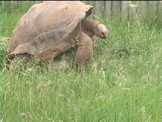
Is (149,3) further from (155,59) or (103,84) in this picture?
(103,84)

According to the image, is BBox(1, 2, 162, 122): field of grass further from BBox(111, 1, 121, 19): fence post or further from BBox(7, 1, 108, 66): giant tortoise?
BBox(111, 1, 121, 19): fence post

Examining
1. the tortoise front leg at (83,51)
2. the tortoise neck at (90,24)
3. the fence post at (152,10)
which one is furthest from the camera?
the fence post at (152,10)

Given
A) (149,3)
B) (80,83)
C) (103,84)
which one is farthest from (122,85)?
(149,3)

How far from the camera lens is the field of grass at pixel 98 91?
3160 mm

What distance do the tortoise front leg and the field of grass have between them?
0.54 feet

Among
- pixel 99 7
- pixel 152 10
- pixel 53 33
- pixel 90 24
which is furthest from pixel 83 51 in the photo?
pixel 99 7

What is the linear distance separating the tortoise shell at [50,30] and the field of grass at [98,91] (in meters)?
0.34

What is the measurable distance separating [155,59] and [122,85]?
98 centimetres

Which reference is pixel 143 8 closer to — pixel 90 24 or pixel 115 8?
pixel 115 8

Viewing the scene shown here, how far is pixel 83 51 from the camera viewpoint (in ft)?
16.2

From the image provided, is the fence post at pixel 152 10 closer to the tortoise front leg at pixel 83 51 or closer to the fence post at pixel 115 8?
the fence post at pixel 115 8

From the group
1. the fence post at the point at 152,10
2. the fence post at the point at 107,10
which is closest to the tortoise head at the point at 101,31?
the fence post at the point at 152,10

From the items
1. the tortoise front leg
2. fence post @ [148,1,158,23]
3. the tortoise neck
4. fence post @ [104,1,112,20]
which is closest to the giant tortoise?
the tortoise front leg

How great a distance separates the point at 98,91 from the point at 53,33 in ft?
4.83
